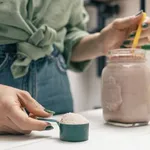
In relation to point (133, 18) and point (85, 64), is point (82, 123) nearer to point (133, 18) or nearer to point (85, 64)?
point (133, 18)

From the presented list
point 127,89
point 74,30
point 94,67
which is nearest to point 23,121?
point 127,89

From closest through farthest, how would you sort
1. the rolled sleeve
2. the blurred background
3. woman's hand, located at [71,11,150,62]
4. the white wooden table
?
the white wooden table → woman's hand, located at [71,11,150,62] → the rolled sleeve → the blurred background

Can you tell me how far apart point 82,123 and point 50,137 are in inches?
2.4

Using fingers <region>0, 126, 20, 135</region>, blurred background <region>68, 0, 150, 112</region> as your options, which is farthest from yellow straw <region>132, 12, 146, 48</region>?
blurred background <region>68, 0, 150, 112</region>

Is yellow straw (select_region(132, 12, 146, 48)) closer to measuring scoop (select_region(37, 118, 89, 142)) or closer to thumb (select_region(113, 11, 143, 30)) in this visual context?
thumb (select_region(113, 11, 143, 30))

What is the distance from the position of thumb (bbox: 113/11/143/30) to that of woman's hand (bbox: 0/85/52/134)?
27 cm

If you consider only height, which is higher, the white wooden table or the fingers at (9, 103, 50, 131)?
the fingers at (9, 103, 50, 131)

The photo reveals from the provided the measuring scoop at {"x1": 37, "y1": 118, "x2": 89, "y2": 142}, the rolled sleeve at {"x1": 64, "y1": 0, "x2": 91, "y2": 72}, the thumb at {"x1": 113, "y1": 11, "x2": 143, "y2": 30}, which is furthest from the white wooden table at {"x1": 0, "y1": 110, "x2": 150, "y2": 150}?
the rolled sleeve at {"x1": 64, "y1": 0, "x2": 91, "y2": 72}

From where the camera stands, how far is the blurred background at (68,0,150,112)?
1.76m

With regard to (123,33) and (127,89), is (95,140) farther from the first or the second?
(123,33)

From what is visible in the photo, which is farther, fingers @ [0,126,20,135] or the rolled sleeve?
the rolled sleeve

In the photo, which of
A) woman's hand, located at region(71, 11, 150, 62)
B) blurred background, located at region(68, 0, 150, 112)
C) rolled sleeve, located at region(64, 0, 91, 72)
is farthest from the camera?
blurred background, located at region(68, 0, 150, 112)

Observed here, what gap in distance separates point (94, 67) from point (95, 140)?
1548 mm

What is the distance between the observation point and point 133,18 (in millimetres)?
608
